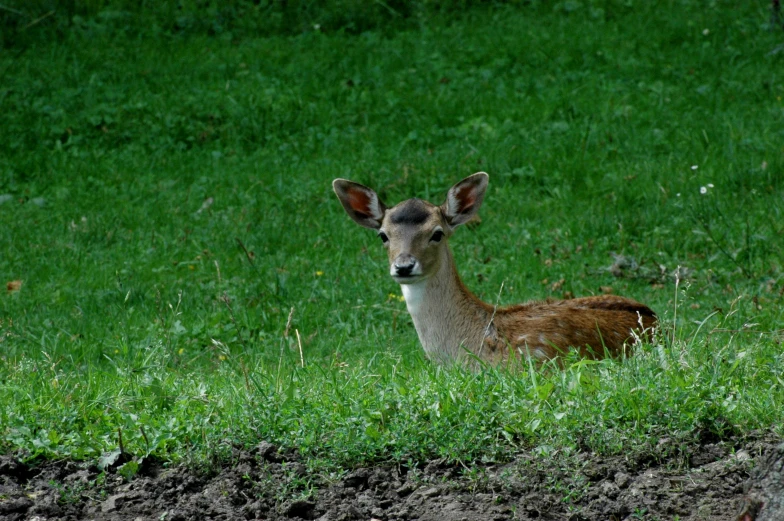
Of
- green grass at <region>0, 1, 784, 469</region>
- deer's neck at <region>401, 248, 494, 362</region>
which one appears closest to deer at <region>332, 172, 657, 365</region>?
Result: deer's neck at <region>401, 248, 494, 362</region>

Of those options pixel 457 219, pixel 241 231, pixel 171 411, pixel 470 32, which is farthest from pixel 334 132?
pixel 171 411

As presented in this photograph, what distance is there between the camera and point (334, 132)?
11875 millimetres

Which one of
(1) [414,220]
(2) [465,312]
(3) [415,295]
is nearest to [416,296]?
(3) [415,295]

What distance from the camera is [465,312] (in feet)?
20.5

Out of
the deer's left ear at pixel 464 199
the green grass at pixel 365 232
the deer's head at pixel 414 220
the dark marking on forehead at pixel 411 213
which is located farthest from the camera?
the deer's left ear at pixel 464 199

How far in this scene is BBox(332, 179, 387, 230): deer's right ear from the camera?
6676 millimetres

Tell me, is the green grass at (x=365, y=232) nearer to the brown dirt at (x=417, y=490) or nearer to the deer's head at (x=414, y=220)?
the brown dirt at (x=417, y=490)

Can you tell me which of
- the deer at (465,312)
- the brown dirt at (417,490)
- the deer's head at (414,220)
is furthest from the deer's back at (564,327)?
the brown dirt at (417,490)

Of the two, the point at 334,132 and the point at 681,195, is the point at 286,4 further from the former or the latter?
the point at 681,195

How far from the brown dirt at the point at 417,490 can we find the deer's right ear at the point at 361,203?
8.31 ft

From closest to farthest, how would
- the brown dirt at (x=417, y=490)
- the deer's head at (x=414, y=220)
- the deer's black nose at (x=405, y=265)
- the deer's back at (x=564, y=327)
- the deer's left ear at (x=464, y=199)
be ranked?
the brown dirt at (x=417, y=490)
the deer's back at (x=564, y=327)
the deer's black nose at (x=405, y=265)
the deer's head at (x=414, y=220)
the deer's left ear at (x=464, y=199)

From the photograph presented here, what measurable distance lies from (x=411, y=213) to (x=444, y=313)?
0.63 meters

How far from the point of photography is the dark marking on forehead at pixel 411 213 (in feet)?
21.1

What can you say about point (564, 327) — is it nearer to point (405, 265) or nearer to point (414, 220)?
point (405, 265)
